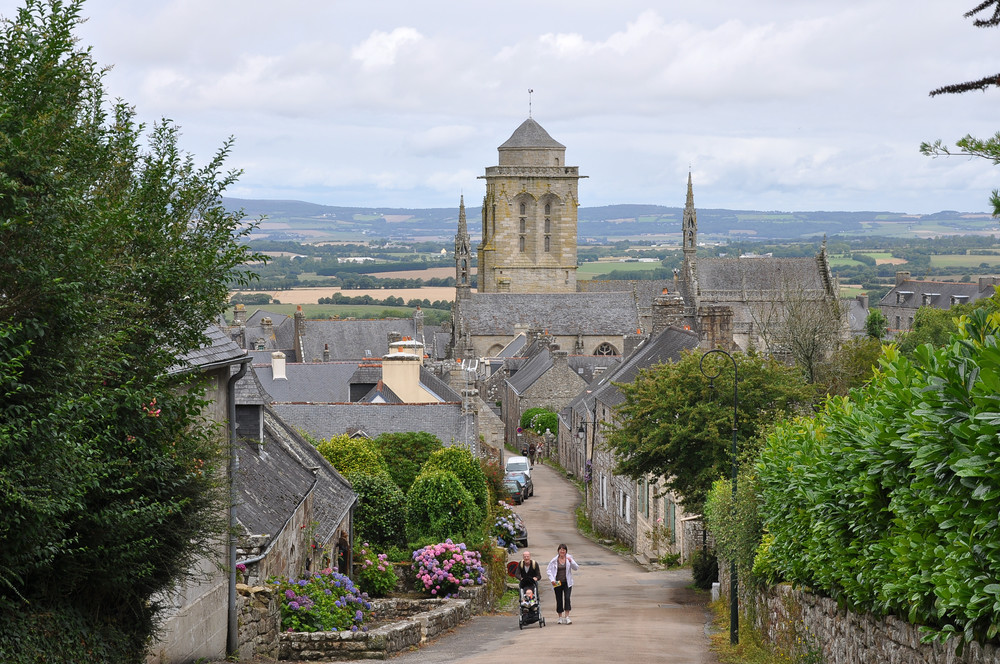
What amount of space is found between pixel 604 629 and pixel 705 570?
7.66 metres

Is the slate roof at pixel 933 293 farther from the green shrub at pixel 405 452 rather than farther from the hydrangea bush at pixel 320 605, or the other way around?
the hydrangea bush at pixel 320 605

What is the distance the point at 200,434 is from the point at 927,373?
6.69m

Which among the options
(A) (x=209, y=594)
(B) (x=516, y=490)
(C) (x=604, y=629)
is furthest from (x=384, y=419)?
(A) (x=209, y=594)

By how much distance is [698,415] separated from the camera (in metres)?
25.9

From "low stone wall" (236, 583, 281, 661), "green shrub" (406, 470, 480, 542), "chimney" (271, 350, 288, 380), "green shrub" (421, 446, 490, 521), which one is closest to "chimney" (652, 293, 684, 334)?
"green shrub" (421, 446, 490, 521)

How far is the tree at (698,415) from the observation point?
25.9 m

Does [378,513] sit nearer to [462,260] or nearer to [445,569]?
[445,569]

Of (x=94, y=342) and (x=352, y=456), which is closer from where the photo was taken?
(x=94, y=342)

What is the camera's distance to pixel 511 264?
109 m

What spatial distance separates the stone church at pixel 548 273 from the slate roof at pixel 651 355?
4973 cm

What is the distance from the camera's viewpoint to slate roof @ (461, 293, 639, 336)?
95.1 metres

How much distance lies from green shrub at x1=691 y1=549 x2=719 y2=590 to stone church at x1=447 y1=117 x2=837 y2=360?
68948 millimetres

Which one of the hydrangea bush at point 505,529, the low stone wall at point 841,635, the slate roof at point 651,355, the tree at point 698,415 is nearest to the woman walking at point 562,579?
the low stone wall at point 841,635

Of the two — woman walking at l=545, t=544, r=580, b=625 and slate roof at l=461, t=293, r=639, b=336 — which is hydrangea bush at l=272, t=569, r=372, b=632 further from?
slate roof at l=461, t=293, r=639, b=336
